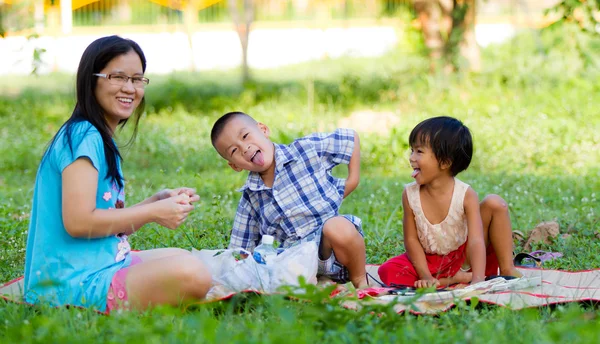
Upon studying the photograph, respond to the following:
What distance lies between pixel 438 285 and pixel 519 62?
26.8 ft

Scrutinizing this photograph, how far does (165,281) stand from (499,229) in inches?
65.1

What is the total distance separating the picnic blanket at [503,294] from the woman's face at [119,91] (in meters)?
0.84

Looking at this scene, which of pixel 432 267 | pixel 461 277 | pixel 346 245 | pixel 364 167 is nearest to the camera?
pixel 346 245

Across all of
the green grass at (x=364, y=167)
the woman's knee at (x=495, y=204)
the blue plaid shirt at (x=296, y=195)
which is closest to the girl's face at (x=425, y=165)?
the woman's knee at (x=495, y=204)

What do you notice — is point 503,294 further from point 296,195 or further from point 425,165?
point 296,195

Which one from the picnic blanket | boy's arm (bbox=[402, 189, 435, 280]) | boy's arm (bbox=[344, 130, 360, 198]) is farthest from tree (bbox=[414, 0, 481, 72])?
the picnic blanket

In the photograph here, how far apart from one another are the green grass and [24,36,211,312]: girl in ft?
0.44

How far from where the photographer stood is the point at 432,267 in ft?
13.4

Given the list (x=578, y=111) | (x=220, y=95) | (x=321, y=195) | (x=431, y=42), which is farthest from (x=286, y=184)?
(x=220, y=95)

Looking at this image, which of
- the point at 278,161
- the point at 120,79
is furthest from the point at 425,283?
the point at 120,79

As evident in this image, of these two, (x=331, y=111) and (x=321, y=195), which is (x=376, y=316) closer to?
(x=321, y=195)

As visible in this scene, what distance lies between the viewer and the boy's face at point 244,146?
12.8 ft

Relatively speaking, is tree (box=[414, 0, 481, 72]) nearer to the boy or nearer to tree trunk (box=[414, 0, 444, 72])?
tree trunk (box=[414, 0, 444, 72])

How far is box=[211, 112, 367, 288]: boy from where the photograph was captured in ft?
12.6
